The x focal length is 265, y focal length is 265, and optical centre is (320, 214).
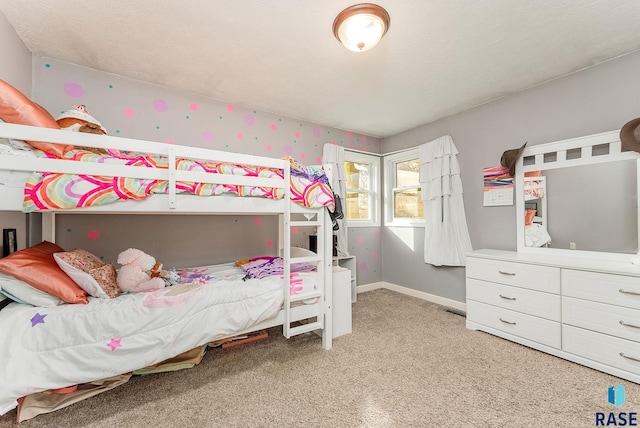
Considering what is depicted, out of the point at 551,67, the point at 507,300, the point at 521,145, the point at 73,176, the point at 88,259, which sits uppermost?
the point at 551,67

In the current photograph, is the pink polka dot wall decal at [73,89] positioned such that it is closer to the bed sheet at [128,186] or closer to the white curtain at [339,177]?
the bed sheet at [128,186]

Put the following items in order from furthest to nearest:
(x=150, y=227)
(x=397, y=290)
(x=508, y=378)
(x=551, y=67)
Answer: (x=397, y=290) < (x=150, y=227) < (x=551, y=67) < (x=508, y=378)

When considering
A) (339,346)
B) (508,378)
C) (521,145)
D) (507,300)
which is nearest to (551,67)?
(521,145)

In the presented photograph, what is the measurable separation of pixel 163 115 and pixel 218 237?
1273mm

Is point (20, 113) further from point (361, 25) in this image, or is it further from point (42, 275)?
point (361, 25)

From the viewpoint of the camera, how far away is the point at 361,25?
160 cm

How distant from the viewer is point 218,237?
107 inches

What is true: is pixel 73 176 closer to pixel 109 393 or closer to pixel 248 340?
pixel 109 393

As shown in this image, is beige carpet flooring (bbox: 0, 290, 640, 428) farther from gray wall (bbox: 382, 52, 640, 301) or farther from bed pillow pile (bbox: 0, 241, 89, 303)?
gray wall (bbox: 382, 52, 640, 301)

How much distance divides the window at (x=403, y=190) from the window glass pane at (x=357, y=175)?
1.04ft

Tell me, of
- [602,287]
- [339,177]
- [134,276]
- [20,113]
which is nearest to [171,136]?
[20,113]

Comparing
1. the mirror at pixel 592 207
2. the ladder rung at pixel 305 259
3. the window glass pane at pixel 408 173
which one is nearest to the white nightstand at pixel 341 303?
the ladder rung at pixel 305 259

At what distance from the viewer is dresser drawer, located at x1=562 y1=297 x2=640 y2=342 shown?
1694mm

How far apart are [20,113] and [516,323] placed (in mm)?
3496
